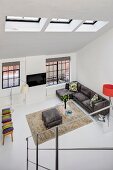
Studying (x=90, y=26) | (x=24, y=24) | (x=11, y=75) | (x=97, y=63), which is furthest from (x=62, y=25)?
(x=11, y=75)

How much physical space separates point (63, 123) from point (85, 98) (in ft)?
7.06

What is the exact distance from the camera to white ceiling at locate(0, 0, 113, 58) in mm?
3701

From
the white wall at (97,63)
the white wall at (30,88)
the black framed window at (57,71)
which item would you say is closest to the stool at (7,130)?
the white wall at (30,88)

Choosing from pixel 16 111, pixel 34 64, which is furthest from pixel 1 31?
pixel 16 111

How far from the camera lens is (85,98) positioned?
861 centimetres

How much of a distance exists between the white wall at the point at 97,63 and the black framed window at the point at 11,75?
350 centimetres

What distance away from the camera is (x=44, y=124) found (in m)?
6.98

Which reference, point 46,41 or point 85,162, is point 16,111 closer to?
point 46,41

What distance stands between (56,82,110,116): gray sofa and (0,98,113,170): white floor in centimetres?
70

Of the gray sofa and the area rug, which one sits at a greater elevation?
the gray sofa

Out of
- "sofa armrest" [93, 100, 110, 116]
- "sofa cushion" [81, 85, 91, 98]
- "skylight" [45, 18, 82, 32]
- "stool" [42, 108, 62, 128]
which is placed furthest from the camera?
"sofa cushion" [81, 85, 91, 98]

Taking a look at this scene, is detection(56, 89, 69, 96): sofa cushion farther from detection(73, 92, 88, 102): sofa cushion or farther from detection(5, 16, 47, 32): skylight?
detection(5, 16, 47, 32): skylight

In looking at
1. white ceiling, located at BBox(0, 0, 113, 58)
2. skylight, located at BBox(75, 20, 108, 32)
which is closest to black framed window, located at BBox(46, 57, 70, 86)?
white ceiling, located at BBox(0, 0, 113, 58)

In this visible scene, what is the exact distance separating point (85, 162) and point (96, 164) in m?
0.33
